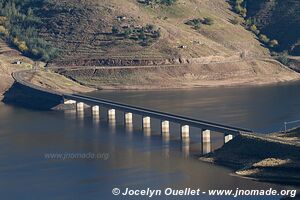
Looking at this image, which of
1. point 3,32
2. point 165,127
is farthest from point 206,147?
point 3,32

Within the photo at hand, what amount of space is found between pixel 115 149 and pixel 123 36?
91.6 metres

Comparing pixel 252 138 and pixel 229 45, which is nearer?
pixel 252 138

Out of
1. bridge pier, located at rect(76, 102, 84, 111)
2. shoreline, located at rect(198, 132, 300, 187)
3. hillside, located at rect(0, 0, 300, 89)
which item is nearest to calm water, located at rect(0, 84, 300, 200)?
shoreline, located at rect(198, 132, 300, 187)

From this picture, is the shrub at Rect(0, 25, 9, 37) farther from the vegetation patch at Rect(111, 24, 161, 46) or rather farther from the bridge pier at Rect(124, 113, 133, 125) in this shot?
the bridge pier at Rect(124, 113, 133, 125)

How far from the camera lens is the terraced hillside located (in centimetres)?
17825

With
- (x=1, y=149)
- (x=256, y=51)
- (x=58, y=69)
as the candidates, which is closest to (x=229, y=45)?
(x=256, y=51)

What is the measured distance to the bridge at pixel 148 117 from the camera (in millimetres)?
92375

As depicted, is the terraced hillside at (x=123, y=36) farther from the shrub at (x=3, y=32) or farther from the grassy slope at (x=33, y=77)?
the grassy slope at (x=33, y=77)

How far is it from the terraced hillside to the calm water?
35209mm

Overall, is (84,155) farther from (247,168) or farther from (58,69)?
(58,69)

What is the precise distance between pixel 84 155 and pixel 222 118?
28.7 meters

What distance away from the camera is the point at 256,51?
19762cm

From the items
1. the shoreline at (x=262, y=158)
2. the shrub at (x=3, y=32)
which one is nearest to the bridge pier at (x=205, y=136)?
the shoreline at (x=262, y=158)

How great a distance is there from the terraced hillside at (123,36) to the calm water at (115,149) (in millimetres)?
35209
